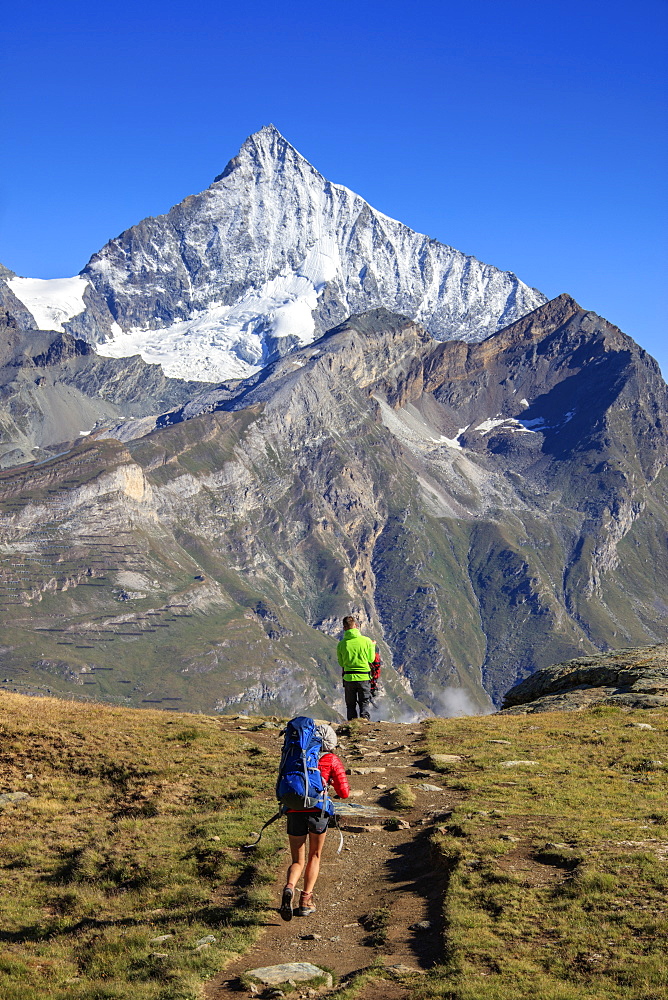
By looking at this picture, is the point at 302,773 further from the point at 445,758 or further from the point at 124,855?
the point at 445,758

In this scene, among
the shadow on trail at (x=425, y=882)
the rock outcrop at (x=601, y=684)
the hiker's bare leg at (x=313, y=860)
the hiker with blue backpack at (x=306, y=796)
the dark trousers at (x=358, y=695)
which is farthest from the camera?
the rock outcrop at (x=601, y=684)

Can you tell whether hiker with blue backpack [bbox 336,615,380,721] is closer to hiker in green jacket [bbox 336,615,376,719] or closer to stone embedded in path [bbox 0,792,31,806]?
hiker in green jacket [bbox 336,615,376,719]

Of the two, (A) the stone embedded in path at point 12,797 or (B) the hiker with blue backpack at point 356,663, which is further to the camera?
(B) the hiker with blue backpack at point 356,663

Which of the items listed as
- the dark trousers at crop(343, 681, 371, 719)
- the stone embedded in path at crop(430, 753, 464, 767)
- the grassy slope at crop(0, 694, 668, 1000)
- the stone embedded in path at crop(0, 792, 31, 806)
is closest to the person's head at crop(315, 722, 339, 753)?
the grassy slope at crop(0, 694, 668, 1000)

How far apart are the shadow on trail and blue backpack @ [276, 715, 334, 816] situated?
295cm

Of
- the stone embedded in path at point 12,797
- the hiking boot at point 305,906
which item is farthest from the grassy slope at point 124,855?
the hiking boot at point 305,906

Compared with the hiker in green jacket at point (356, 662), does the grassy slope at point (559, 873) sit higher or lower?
lower

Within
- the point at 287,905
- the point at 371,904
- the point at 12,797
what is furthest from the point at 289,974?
the point at 12,797

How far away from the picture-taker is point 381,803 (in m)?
28.2

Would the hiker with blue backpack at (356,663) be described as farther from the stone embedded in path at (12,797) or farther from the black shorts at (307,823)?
the black shorts at (307,823)

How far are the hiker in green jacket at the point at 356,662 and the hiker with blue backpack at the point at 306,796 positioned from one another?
16514 mm

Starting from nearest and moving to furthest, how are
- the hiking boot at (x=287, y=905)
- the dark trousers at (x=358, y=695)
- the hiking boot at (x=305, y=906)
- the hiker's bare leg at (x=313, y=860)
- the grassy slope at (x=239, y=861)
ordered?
1. the grassy slope at (x=239, y=861)
2. the hiking boot at (x=287, y=905)
3. the hiking boot at (x=305, y=906)
4. the hiker's bare leg at (x=313, y=860)
5. the dark trousers at (x=358, y=695)

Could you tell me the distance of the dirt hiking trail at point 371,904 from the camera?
17875mm

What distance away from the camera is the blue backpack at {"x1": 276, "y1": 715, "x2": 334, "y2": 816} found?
20.2 meters
